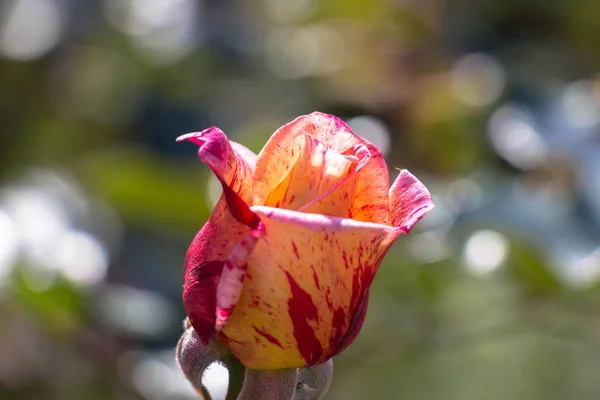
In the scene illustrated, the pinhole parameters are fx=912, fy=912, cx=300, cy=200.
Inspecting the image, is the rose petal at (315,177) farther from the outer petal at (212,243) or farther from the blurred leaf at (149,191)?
the blurred leaf at (149,191)

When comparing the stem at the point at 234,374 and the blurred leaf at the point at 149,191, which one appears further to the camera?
the blurred leaf at the point at 149,191

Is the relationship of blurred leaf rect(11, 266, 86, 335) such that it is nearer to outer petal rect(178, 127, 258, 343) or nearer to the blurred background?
the blurred background

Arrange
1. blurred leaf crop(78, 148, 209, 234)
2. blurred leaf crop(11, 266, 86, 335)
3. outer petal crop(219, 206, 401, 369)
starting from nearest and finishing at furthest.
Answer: outer petal crop(219, 206, 401, 369), blurred leaf crop(11, 266, 86, 335), blurred leaf crop(78, 148, 209, 234)

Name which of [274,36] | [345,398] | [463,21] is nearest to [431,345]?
[345,398]

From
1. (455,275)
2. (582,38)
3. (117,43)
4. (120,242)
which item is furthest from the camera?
(117,43)

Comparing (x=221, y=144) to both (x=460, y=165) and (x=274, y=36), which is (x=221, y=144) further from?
(x=274, y=36)

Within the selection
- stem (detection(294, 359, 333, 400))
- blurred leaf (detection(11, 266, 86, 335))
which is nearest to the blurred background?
blurred leaf (detection(11, 266, 86, 335))

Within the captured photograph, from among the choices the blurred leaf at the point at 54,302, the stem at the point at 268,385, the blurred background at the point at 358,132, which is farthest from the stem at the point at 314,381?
the blurred leaf at the point at 54,302
